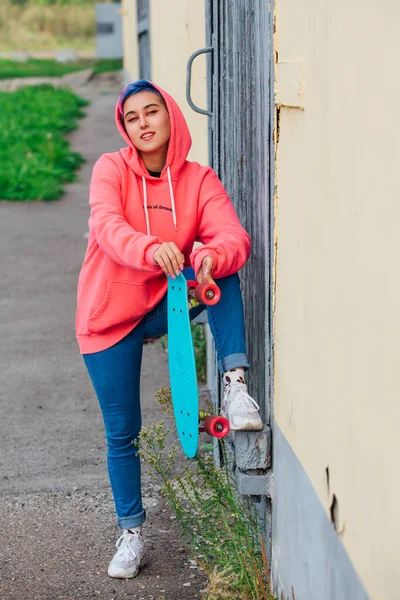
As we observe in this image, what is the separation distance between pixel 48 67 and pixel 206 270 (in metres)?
29.1

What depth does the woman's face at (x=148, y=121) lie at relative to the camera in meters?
3.37

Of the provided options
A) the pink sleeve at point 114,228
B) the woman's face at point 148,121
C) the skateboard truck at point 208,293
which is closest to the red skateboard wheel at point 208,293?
→ the skateboard truck at point 208,293

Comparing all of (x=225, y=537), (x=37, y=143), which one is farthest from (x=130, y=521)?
(x=37, y=143)

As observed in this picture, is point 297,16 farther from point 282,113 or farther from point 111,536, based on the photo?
point 111,536

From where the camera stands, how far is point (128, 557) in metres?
3.59

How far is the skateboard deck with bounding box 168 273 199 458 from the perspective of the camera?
3121mm

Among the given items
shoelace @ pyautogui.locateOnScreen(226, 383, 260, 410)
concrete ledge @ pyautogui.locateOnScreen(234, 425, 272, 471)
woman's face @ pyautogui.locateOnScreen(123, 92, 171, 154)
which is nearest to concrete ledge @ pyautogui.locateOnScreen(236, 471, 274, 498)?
concrete ledge @ pyautogui.locateOnScreen(234, 425, 272, 471)

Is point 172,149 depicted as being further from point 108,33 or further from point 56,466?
point 108,33

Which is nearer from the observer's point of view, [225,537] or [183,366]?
[183,366]

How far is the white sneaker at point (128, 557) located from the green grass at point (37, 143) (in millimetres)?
8109

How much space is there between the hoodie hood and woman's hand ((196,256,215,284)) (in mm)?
460

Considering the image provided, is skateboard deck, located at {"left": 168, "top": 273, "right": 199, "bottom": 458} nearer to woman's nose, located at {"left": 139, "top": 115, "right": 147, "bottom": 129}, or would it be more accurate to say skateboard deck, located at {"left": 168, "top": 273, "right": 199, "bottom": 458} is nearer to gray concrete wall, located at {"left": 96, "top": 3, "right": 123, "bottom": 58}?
woman's nose, located at {"left": 139, "top": 115, "right": 147, "bottom": 129}

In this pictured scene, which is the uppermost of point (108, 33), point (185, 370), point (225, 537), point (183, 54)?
point (108, 33)

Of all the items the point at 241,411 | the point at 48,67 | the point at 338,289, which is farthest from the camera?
the point at 48,67
